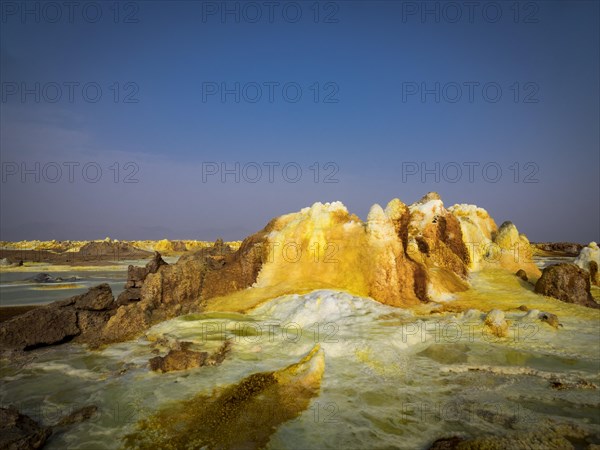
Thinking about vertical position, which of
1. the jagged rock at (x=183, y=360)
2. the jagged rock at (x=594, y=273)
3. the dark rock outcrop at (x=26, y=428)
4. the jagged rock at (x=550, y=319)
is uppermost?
the jagged rock at (x=594, y=273)

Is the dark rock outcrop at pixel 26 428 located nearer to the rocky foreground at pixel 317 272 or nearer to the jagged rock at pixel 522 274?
the rocky foreground at pixel 317 272

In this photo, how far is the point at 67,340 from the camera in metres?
10.5

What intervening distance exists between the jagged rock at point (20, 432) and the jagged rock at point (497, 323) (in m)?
8.47

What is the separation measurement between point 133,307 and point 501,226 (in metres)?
14.5

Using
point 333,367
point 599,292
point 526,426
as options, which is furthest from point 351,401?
point 599,292

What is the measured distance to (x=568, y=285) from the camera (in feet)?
40.5

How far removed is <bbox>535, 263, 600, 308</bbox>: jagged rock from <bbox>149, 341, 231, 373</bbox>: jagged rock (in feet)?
34.0

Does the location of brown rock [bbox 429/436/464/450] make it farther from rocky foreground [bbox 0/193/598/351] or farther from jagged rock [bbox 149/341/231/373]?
rocky foreground [bbox 0/193/598/351]

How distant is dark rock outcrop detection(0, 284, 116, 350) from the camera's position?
383 inches

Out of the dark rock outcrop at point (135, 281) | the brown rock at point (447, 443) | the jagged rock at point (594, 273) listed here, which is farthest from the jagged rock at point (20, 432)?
the jagged rock at point (594, 273)

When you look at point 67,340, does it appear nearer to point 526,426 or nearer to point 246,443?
point 246,443

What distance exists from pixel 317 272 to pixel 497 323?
5.82 metres

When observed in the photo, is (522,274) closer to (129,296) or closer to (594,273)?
(594,273)

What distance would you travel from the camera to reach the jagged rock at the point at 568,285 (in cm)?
1217
